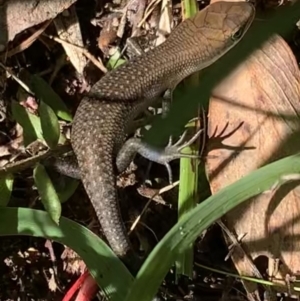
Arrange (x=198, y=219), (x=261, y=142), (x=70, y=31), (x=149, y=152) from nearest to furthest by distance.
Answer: (x=198, y=219) → (x=261, y=142) → (x=149, y=152) → (x=70, y=31)

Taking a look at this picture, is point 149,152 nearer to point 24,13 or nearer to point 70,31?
point 70,31

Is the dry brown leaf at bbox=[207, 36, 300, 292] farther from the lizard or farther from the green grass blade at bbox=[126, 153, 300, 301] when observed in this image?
the green grass blade at bbox=[126, 153, 300, 301]

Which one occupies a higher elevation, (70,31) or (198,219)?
(70,31)

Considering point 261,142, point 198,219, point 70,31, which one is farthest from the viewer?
point 70,31

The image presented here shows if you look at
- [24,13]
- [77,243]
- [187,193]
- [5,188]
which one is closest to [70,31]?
[24,13]

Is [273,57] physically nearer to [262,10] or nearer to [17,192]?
[262,10]

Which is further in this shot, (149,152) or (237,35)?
(237,35)
